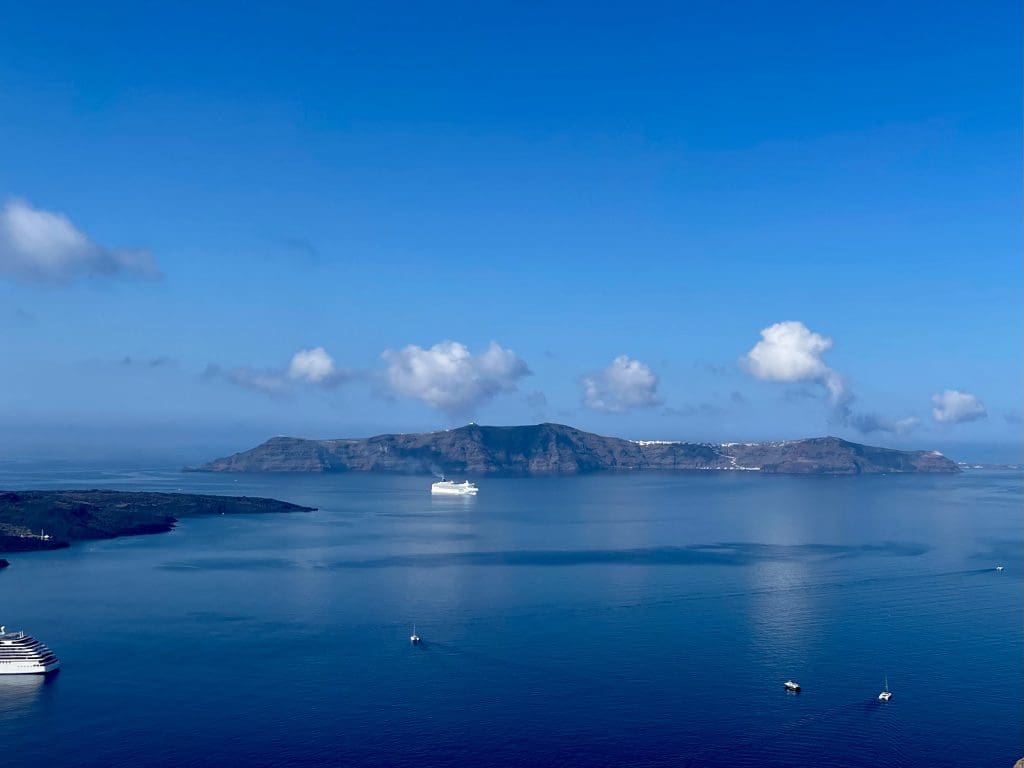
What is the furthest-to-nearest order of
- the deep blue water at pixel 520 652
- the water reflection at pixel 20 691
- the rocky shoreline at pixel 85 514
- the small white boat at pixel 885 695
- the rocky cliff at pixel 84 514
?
the rocky cliff at pixel 84 514
the rocky shoreline at pixel 85 514
the small white boat at pixel 885 695
the water reflection at pixel 20 691
the deep blue water at pixel 520 652

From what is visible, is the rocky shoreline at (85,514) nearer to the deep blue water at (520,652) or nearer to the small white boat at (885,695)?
the deep blue water at (520,652)

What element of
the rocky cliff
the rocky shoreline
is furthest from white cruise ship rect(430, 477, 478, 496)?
the rocky cliff

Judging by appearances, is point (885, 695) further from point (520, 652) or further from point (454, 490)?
point (454, 490)

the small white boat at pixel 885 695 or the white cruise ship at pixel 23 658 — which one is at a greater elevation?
the white cruise ship at pixel 23 658

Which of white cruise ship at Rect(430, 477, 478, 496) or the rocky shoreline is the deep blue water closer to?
the rocky shoreline

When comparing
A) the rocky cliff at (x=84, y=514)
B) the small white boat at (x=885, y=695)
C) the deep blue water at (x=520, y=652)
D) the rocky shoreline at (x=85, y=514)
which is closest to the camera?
the deep blue water at (x=520, y=652)

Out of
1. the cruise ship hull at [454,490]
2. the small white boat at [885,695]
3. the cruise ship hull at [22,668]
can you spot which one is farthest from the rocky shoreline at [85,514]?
the small white boat at [885,695]

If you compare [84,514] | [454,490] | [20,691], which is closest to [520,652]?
[20,691]
